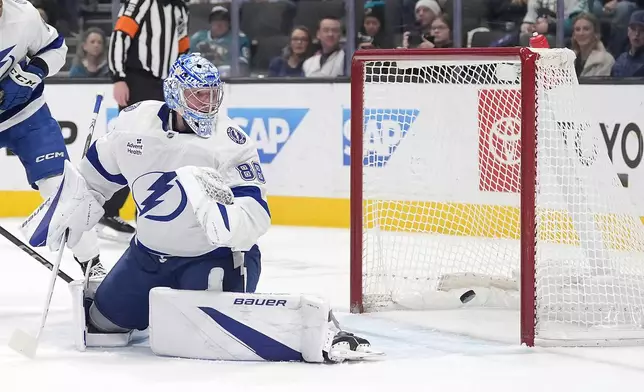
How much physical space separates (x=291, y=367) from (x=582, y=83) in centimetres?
301

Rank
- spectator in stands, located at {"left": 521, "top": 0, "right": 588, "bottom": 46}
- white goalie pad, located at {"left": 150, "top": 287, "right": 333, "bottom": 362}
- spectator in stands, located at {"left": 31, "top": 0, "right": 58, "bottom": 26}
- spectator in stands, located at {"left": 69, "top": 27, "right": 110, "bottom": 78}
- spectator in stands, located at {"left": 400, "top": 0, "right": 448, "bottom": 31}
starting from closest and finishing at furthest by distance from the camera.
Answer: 1. white goalie pad, located at {"left": 150, "top": 287, "right": 333, "bottom": 362}
2. spectator in stands, located at {"left": 521, "top": 0, "right": 588, "bottom": 46}
3. spectator in stands, located at {"left": 400, "top": 0, "right": 448, "bottom": 31}
4. spectator in stands, located at {"left": 69, "top": 27, "right": 110, "bottom": 78}
5. spectator in stands, located at {"left": 31, "top": 0, "right": 58, "bottom": 26}

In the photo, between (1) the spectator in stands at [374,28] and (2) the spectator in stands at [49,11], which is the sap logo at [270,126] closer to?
(1) the spectator in stands at [374,28]

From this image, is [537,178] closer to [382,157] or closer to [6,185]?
[382,157]

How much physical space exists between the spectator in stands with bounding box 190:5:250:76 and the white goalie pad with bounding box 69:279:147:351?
133 inches

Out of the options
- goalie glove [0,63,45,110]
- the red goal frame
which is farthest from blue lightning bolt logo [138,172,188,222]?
goalie glove [0,63,45,110]

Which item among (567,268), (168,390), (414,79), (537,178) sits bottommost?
(168,390)

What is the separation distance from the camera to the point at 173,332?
10.8ft

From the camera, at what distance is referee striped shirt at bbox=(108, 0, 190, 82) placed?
5863mm

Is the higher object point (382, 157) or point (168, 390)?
point (382, 157)

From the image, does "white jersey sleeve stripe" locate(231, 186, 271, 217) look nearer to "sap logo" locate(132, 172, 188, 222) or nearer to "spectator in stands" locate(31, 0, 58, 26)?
"sap logo" locate(132, 172, 188, 222)

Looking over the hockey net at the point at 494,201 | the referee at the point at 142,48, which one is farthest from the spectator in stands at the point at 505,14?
the referee at the point at 142,48

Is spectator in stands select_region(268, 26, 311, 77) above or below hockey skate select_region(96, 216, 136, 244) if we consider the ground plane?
above

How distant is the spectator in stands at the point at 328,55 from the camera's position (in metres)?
6.57

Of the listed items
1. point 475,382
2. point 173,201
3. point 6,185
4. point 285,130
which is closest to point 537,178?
point 475,382
